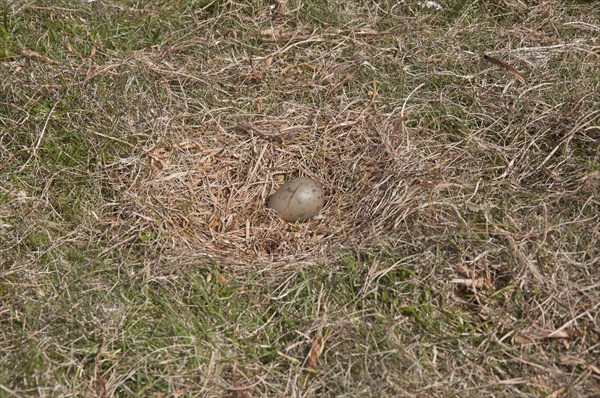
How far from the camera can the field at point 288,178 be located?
3109 millimetres

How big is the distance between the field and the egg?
58 mm

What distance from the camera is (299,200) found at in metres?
3.76

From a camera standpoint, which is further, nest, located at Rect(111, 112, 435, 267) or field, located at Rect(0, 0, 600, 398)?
nest, located at Rect(111, 112, 435, 267)

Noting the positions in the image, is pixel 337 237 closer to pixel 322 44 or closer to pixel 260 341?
pixel 260 341

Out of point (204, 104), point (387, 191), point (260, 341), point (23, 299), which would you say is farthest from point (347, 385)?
point (204, 104)

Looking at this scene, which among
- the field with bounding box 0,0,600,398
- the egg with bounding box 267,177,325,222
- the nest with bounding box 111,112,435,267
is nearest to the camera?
the field with bounding box 0,0,600,398

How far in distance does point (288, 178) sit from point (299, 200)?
0.33 metres

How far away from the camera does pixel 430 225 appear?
3498 millimetres

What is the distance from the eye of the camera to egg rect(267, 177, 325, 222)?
377 centimetres

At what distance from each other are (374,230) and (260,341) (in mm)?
688

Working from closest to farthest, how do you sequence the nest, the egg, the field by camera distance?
the field, the nest, the egg

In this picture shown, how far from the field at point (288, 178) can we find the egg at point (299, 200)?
6cm

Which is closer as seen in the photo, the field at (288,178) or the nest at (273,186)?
the field at (288,178)

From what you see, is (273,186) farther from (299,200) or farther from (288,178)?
(299,200)
